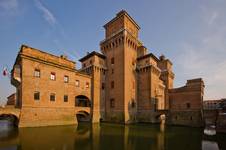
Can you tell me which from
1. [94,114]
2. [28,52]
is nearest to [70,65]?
[28,52]

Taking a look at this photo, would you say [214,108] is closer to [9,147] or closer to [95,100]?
[95,100]

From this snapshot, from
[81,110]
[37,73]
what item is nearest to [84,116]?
[81,110]

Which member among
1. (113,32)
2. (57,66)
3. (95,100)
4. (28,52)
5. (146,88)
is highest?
(113,32)

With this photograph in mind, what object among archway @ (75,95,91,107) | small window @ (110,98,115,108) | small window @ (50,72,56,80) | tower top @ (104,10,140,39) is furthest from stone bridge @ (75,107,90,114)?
tower top @ (104,10,140,39)

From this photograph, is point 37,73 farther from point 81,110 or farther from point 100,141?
point 100,141

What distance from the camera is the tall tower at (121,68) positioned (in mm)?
32344

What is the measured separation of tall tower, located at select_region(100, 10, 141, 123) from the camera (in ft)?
106

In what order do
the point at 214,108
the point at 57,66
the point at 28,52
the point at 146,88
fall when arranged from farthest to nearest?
the point at 146,88 < the point at 214,108 < the point at 57,66 < the point at 28,52

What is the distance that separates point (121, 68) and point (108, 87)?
18.6 ft

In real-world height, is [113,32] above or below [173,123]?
above

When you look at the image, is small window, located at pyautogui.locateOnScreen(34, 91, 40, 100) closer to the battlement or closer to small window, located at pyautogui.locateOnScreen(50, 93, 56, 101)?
small window, located at pyautogui.locateOnScreen(50, 93, 56, 101)

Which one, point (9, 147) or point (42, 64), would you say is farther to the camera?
point (42, 64)

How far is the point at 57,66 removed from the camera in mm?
26469

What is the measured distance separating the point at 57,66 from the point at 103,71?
1214 centimetres
